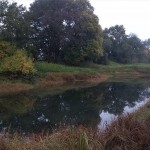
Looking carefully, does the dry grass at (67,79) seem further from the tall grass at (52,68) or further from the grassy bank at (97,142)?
the grassy bank at (97,142)

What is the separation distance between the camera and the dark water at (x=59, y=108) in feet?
59.4

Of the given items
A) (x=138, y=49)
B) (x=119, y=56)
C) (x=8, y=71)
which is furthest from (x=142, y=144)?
(x=138, y=49)

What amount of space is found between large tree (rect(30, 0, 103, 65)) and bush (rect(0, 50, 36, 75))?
465 inches

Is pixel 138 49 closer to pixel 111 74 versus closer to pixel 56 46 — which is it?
pixel 111 74

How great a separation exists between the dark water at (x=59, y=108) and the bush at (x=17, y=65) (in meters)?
5.07

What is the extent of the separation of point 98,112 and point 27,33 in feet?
76.5

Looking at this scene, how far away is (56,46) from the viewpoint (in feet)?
168

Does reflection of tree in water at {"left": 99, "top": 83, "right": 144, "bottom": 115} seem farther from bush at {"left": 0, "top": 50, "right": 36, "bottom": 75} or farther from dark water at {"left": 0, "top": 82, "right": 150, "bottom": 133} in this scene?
bush at {"left": 0, "top": 50, "right": 36, "bottom": 75}

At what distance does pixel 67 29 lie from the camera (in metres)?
49.4

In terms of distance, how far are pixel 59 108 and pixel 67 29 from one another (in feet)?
89.7

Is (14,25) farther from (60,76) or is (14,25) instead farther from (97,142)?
(97,142)

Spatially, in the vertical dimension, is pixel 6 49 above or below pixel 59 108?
above

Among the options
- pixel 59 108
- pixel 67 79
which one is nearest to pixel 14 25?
pixel 67 79

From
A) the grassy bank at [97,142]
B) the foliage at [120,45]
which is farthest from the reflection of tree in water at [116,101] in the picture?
the foliage at [120,45]
